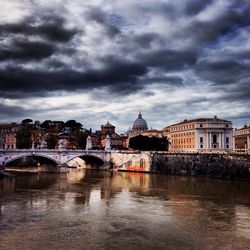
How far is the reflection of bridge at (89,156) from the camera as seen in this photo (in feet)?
147

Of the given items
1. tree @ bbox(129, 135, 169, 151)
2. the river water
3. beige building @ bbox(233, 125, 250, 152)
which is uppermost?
beige building @ bbox(233, 125, 250, 152)

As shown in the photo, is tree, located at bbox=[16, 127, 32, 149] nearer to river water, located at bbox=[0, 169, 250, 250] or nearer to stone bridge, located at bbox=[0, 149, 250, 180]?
stone bridge, located at bbox=[0, 149, 250, 180]

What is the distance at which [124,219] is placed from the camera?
731 inches

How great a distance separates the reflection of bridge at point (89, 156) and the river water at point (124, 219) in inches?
603

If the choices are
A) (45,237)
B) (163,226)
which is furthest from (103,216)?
(45,237)

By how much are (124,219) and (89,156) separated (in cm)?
3609

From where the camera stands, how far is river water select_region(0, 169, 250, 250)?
48.0 feet

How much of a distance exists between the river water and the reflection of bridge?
50.2 feet

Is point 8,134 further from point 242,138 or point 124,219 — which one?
point 124,219

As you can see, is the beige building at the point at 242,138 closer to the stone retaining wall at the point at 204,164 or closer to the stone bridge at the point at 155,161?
the stone bridge at the point at 155,161

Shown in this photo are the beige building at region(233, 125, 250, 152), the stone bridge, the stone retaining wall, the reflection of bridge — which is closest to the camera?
the stone retaining wall

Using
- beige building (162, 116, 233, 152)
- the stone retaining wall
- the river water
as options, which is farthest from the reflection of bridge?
beige building (162, 116, 233, 152)

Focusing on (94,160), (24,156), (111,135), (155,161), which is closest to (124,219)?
(24,156)

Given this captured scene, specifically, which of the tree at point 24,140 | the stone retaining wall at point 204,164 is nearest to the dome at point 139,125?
the tree at point 24,140
